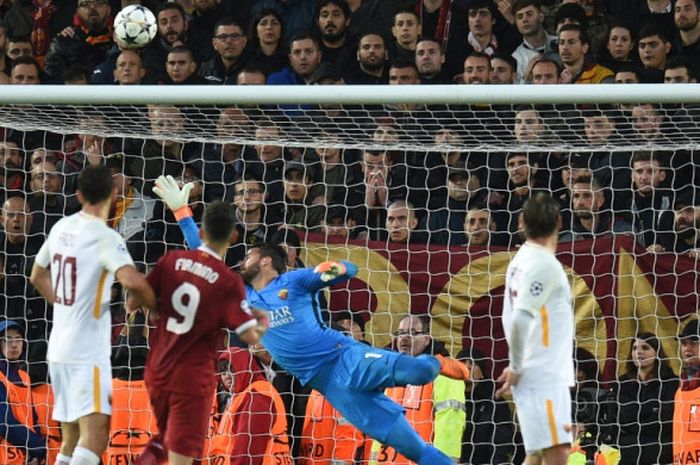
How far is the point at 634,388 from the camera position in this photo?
1083cm

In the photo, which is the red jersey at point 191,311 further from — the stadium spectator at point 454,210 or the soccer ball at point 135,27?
the soccer ball at point 135,27

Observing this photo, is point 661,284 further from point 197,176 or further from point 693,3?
point 197,176

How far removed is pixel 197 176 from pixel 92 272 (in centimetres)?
388

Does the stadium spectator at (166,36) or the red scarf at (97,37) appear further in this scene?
the red scarf at (97,37)

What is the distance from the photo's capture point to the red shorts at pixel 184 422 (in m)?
8.12

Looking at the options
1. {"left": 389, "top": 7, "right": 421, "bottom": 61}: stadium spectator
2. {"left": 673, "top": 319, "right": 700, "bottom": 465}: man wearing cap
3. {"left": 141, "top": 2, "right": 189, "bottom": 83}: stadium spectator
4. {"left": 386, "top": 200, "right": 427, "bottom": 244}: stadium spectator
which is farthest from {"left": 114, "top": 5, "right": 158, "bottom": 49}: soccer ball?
{"left": 673, "top": 319, "right": 700, "bottom": 465}: man wearing cap

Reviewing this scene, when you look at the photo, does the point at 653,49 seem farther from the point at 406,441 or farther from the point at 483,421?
the point at 406,441

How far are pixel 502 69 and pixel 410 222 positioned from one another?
1.50 metres

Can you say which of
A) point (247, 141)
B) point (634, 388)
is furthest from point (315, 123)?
point (634, 388)

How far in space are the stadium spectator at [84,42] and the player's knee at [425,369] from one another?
569 cm

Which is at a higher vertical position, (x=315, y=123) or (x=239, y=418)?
(x=315, y=123)

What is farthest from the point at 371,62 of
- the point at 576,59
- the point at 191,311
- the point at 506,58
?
the point at 191,311

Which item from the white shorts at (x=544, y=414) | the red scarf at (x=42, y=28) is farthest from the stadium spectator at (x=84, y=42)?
the white shorts at (x=544, y=414)

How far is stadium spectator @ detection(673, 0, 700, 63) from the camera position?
11938mm
